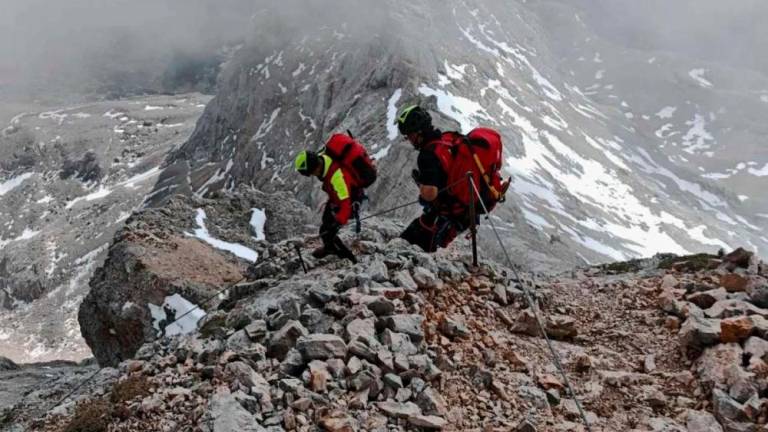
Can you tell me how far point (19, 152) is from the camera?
172m

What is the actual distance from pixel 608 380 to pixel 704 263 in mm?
6193

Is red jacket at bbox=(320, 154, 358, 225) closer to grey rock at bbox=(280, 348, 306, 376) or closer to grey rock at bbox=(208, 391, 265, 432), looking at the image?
grey rock at bbox=(280, 348, 306, 376)

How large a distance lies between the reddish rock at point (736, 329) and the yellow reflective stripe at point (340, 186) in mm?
6401

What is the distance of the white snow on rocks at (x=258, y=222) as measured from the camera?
33.3 metres

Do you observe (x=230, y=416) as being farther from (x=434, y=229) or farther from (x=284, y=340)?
(x=434, y=229)

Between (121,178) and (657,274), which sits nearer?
(657,274)

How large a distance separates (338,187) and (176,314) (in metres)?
14.5

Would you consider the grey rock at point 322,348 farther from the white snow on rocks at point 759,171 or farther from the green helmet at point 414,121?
the white snow on rocks at point 759,171

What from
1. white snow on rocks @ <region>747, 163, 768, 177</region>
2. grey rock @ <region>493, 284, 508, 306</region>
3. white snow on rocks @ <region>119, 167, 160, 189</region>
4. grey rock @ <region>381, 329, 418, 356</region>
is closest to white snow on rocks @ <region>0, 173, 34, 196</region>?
white snow on rocks @ <region>119, 167, 160, 189</region>

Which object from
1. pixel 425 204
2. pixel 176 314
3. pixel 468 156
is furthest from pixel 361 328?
pixel 176 314

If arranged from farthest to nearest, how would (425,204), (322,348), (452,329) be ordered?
1. (425,204)
2. (452,329)
3. (322,348)

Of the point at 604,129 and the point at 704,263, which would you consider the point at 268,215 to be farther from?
the point at 604,129

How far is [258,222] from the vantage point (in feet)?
113

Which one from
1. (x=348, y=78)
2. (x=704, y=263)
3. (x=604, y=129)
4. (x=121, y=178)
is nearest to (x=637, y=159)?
(x=604, y=129)
